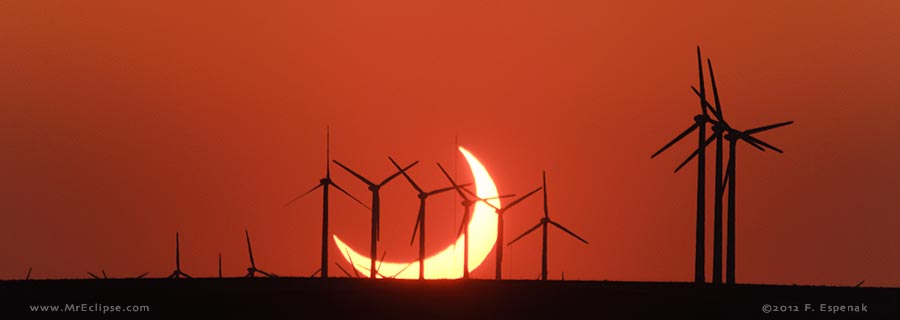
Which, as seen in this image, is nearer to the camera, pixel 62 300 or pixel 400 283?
pixel 62 300

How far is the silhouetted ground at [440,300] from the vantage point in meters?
98.5

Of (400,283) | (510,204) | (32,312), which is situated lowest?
(32,312)

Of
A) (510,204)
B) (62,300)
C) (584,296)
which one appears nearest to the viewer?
(62,300)

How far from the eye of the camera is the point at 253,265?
527ft

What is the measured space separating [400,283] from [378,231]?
12873 millimetres

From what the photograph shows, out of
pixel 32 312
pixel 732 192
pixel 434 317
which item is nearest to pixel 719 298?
pixel 732 192

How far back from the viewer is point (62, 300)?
105875mm

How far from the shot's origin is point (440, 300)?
110812 mm

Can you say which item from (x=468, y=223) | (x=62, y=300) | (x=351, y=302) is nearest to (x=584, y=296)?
(x=351, y=302)

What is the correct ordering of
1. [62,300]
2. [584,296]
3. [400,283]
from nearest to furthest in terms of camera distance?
[62,300]
[584,296]
[400,283]

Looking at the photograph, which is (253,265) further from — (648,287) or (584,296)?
(584,296)

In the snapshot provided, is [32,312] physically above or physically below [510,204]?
below

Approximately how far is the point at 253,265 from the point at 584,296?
170ft

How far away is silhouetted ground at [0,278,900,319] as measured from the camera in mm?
98500
